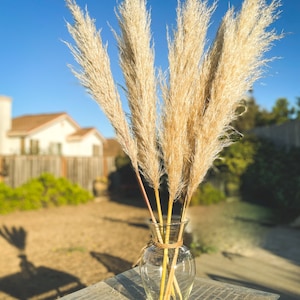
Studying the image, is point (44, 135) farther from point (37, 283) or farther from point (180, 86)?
point (180, 86)

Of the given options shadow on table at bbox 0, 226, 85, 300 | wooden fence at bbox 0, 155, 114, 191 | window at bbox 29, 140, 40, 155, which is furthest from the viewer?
window at bbox 29, 140, 40, 155

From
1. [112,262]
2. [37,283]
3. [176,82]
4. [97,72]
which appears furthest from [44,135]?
[176,82]

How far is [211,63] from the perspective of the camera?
1292mm

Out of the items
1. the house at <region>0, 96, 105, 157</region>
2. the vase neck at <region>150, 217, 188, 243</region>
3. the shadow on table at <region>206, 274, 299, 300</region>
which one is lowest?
the shadow on table at <region>206, 274, 299, 300</region>

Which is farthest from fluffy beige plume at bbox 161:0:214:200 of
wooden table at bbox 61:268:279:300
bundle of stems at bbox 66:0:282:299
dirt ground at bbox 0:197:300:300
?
dirt ground at bbox 0:197:300:300

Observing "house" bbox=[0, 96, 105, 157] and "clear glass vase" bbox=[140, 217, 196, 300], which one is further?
"house" bbox=[0, 96, 105, 157]

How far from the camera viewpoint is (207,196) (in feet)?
28.9

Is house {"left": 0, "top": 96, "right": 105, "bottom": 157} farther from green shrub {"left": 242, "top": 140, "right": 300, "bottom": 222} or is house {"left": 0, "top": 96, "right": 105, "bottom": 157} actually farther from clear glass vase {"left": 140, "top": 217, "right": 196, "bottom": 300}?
clear glass vase {"left": 140, "top": 217, "right": 196, "bottom": 300}

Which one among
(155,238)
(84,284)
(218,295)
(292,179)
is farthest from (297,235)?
(155,238)

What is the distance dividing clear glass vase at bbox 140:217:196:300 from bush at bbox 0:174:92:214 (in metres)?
8.26

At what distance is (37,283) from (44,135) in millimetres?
15178

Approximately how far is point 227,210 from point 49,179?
18.3 feet

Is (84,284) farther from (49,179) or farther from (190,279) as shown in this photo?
(49,179)

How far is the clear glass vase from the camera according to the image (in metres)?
1.27
